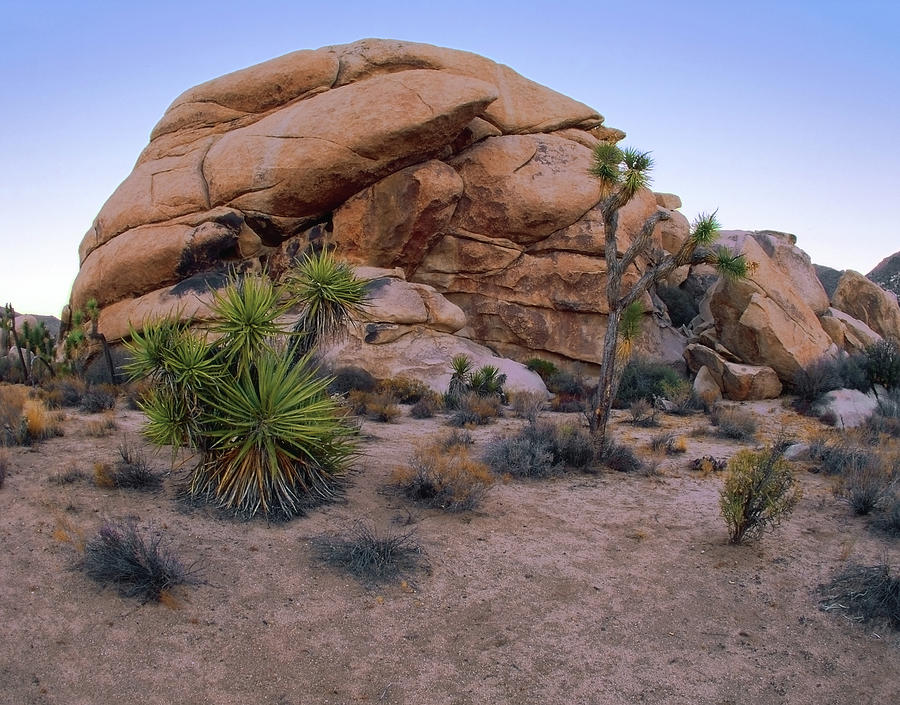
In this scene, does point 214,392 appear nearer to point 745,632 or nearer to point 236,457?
point 236,457

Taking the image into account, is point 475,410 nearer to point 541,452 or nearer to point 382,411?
point 382,411

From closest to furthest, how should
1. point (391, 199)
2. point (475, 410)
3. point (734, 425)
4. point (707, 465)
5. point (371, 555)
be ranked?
point (371, 555) → point (707, 465) → point (734, 425) → point (475, 410) → point (391, 199)

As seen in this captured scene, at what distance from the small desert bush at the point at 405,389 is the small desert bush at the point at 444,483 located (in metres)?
7.97

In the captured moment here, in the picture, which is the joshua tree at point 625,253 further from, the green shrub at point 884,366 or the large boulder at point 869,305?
the large boulder at point 869,305

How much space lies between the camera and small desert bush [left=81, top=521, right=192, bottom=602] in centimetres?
579

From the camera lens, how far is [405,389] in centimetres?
1802

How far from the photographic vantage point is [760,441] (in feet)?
44.0

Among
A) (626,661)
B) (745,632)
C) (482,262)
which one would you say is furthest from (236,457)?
(482,262)

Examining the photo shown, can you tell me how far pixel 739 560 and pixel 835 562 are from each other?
96 cm

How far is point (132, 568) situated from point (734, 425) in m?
11.5

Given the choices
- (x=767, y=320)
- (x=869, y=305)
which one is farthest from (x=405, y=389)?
(x=869, y=305)

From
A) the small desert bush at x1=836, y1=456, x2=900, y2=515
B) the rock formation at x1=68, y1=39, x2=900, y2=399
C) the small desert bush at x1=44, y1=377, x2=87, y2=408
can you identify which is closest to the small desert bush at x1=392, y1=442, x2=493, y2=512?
the small desert bush at x1=836, y1=456, x2=900, y2=515

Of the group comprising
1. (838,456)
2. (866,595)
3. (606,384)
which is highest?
(606,384)

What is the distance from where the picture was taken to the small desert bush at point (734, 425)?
13.7 m
